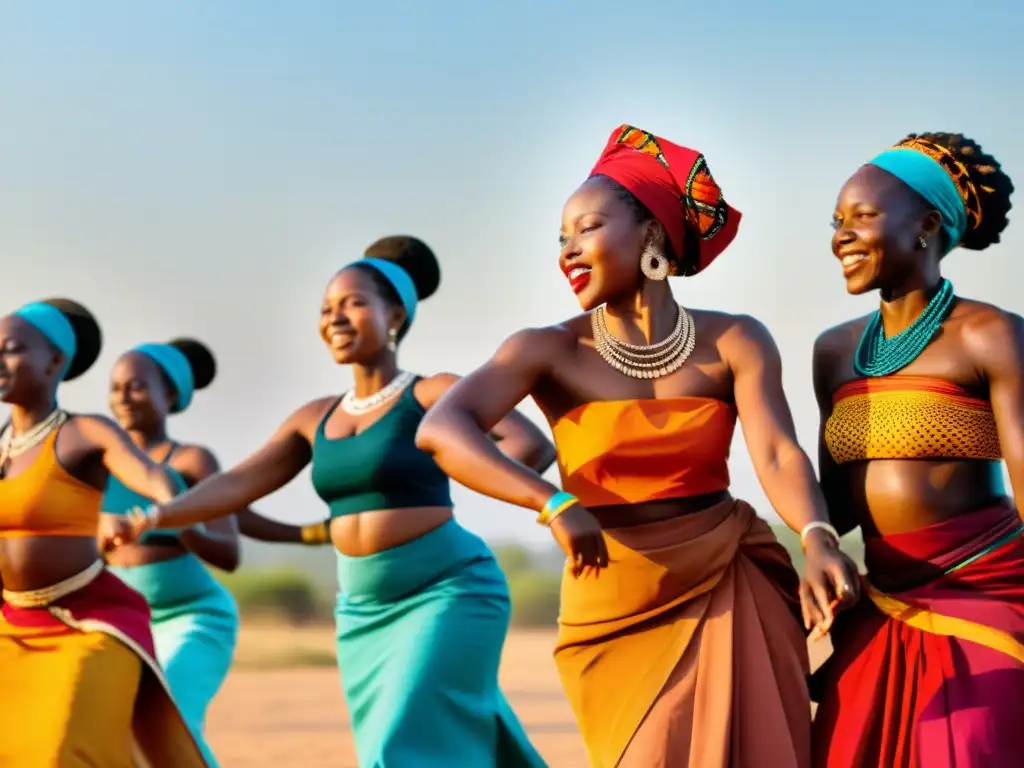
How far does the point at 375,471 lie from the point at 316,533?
2.17ft

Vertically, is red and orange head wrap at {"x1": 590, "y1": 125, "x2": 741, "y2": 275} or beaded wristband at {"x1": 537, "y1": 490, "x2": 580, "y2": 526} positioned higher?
red and orange head wrap at {"x1": 590, "y1": 125, "x2": 741, "y2": 275}

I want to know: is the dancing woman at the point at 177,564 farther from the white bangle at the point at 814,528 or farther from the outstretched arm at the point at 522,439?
the white bangle at the point at 814,528

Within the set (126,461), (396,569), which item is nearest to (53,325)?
(126,461)

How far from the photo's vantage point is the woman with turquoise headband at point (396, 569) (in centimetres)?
673

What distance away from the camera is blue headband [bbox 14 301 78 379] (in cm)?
725

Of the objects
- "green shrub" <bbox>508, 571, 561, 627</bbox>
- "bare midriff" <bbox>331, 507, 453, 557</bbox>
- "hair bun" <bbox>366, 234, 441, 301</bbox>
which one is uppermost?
"hair bun" <bbox>366, 234, 441, 301</bbox>

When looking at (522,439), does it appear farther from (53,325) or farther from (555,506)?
(555,506)

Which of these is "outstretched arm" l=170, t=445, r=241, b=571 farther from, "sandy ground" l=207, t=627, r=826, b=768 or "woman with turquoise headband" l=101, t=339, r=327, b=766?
"sandy ground" l=207, t=627, r=826, b=768

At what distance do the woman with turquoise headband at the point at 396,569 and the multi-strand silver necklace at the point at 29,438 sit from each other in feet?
2.85

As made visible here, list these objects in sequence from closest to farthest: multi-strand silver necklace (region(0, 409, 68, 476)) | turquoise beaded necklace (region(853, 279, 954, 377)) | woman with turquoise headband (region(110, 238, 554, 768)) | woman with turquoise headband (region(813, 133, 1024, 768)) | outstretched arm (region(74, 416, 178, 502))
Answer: woman with turquoise headband (region(813, 133, 1024, 768)) < turquoise beaded necklace (region(853, 279, 954, 377)) < outstretched arm (region(74, 416, 178, 502)) < woman with turquoise headband (region(110, 238, 554, 768)) < multi-strand silver necklace (region(0, 409, 68, 476))

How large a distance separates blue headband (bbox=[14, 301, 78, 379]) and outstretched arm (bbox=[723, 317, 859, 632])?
3.54 meters

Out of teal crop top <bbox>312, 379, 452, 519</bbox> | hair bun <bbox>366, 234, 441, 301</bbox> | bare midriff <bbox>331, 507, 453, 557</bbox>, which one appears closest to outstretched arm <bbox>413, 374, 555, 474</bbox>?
teal crop top <bbox>312, 379, 452, 519</bbox>

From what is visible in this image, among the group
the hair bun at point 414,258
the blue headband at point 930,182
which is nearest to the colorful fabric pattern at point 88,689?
the hair bun at point 414,258

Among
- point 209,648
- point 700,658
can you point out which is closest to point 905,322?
point 700,658
